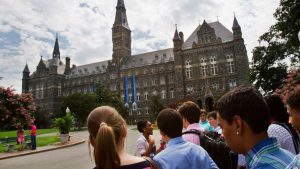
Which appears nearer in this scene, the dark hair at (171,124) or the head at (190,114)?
the dark hair at (171,124)

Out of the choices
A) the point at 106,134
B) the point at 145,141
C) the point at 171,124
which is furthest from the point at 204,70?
the point at 106,134

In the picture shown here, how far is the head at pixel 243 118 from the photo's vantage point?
1.95 meters

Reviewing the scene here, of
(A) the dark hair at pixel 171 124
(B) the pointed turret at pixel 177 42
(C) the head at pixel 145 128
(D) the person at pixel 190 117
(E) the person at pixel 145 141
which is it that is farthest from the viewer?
(B) the pointed turret at pixel 177 42

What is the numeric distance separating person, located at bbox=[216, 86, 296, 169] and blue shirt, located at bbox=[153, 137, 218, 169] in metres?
1.51

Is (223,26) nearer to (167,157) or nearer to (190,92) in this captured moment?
(190,92)

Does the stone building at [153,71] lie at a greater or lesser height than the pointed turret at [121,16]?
lesser

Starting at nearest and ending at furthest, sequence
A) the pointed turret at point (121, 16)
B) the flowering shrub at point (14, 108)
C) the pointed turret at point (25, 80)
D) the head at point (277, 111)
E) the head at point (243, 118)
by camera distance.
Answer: the head at point (243, 118), the head at point (277, 111), the flowering shrub at point (14, 108), the pointed turret at point (121, 16), the pointed turret at point (25, 80)

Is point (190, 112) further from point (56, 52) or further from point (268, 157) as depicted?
point (56, 52)

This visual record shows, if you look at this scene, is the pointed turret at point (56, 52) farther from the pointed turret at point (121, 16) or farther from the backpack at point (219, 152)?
the backpack at point (219, 152)

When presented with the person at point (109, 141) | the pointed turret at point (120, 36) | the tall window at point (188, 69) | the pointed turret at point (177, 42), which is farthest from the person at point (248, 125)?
the pointed turret at point (120, 36)

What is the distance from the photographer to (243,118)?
1.96m

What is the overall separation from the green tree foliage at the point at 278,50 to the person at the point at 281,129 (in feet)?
82.2

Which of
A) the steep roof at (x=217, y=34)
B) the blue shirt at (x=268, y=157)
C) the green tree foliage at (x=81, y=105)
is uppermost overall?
the steep roof at (x=217, y=34)

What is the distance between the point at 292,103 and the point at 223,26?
60.8 metres
